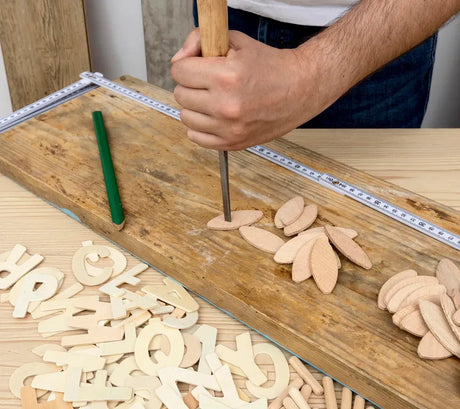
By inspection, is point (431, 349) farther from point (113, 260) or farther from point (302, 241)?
point (113, 260)

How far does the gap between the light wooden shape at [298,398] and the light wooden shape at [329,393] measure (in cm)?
3

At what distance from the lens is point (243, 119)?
0.81 meters

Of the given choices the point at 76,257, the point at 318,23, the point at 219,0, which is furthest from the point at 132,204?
the point at 318,23

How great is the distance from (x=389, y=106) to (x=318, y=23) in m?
0.30

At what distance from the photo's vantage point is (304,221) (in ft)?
3.06

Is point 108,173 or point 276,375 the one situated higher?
point 108,173

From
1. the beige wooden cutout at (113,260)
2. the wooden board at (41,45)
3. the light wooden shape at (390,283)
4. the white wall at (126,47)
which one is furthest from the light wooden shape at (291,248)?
the white wall at (126,47)

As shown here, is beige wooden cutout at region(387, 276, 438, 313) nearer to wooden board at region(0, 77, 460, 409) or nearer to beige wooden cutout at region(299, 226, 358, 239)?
wooden board at region(0, 77, 460, 409)

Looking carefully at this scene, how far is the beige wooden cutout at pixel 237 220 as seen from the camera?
926mm

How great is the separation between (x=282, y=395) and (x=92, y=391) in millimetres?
246

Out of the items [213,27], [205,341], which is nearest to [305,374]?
[205,341]

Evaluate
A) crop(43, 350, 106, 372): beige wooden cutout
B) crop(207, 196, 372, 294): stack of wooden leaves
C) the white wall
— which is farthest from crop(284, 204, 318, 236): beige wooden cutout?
the white wall

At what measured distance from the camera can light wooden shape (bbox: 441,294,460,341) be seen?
709 millimetres

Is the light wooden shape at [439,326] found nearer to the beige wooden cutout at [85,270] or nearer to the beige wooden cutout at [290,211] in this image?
the beige wooden cutout at [290,211]
